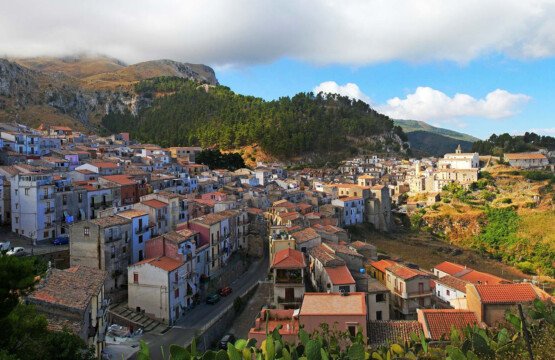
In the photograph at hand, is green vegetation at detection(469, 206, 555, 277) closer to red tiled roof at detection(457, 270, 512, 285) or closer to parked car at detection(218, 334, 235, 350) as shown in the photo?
red tiled roof at detection(457, 270, 512, 285)

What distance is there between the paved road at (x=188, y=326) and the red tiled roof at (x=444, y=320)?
13604 millimetres

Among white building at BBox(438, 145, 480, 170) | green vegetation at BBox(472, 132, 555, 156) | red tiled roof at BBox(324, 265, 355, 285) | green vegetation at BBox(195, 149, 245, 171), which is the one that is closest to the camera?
red tiled roof at BBox(324, 265, 355, 285)

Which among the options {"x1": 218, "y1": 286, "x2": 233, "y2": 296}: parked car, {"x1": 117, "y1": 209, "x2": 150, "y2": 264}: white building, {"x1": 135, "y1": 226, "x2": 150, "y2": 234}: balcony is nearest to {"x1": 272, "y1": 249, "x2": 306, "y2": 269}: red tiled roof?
{"x1": 218, "y1": 286, "x2": 233, "y2": 296}: parked car

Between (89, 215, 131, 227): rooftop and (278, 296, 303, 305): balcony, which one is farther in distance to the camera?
(89, 215, 131, 227): rooftop

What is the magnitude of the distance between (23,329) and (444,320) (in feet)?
55.1

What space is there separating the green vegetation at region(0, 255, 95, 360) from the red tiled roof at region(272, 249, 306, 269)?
1261 centimetres

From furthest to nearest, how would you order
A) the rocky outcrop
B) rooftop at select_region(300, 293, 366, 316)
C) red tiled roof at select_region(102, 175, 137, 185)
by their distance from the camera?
the rocky outcrop < red tiled roof at select_region(102, 175, 137, 185) < rooftop at select_region(300, 293, 366, 316)

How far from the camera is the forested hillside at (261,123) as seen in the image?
10475 cm

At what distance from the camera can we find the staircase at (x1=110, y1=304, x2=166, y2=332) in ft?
79.7

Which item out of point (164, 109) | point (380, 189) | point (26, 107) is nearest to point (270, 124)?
point (164, 109)

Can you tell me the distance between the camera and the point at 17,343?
41.0 ft

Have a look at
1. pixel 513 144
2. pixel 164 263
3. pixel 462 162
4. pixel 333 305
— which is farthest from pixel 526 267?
pixel 513 144

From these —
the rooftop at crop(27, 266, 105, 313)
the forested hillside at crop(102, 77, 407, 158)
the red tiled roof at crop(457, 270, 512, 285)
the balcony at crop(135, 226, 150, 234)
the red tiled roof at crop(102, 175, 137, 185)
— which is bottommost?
the red tiled roof at crop(457, 270, 512, 285)

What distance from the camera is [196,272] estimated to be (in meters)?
29.0
